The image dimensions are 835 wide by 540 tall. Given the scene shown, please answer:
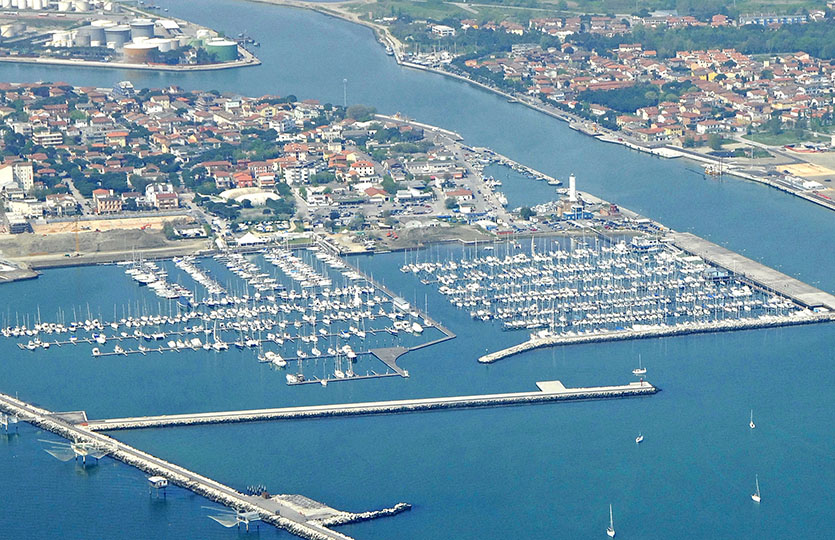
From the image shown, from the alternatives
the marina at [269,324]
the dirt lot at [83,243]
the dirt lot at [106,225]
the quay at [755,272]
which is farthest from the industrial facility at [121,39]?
the quay at [755,272]

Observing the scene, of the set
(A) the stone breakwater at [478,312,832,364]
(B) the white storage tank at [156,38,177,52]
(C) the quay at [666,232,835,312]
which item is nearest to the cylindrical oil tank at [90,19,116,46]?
(B) the white storage tank at [156,38,177,52]

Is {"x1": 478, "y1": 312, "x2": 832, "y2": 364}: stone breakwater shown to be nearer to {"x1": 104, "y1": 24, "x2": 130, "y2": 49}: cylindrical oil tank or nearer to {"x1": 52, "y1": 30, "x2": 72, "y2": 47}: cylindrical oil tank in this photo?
{"x1": 104, "y1": 24, "x2": 130, "y2": 49}: cylindrical oil tank

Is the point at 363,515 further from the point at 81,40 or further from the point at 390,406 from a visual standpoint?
the point at 81,40

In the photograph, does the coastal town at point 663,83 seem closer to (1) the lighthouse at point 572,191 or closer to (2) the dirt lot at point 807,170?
(2) the dirt lot at point 807,170

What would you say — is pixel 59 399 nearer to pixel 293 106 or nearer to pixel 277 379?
pixel 277 379

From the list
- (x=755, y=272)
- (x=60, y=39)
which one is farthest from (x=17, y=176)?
(x=60, y=39)
